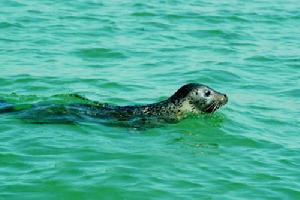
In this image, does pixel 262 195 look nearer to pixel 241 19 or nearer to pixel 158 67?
pixel 158 67

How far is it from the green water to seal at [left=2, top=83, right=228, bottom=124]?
25 cm

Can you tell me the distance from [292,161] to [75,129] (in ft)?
9.99

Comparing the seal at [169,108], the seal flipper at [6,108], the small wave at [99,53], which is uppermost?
the small wave at [99,53]

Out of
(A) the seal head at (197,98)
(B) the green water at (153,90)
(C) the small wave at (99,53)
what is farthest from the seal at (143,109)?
(C) the small wave at (99,53)

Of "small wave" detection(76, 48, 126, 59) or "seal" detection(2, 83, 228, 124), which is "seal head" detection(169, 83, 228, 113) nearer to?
"seal" detection(2, 83, 228, 124)

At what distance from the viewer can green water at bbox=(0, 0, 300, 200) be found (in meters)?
9.21

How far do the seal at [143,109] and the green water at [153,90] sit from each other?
0.25 m

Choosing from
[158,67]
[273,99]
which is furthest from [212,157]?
[158,67]

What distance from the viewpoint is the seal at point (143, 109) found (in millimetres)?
11391

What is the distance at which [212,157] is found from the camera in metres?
10.2

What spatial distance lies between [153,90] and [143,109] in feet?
7.09

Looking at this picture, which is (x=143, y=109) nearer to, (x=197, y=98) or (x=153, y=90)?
(x=197, y=98)

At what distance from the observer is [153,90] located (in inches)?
544

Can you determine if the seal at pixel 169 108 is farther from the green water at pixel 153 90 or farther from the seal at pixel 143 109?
the green water at pixel 153 90
